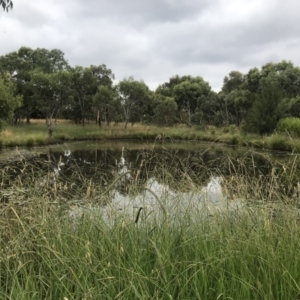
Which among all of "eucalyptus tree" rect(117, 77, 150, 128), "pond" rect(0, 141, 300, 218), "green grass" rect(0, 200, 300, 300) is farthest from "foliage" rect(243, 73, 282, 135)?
"green grass" rect(0, 200, 300, 300)

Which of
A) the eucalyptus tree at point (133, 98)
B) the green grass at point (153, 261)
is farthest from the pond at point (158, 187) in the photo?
the eucalyptus tree at point (133, 98)

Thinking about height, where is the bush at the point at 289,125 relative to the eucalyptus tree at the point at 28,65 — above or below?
below

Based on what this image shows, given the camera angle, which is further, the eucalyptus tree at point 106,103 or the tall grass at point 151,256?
the eucalyptus tree at point 106,103

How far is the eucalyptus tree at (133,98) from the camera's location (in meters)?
38.3

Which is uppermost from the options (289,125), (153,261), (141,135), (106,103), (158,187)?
(106,103)

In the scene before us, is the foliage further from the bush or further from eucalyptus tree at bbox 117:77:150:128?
eucalyptus tree at bbox 117:77:150:128

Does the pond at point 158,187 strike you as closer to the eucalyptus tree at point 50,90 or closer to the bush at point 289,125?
the bush at point 289,125

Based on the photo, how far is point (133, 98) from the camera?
128 feet

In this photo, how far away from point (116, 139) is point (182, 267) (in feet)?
95.0

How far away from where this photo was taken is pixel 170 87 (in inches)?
2207

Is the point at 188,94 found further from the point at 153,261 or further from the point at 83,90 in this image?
the point at 153,261

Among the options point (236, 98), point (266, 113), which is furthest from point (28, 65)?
point (266, 113)

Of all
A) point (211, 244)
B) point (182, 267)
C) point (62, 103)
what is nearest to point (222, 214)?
point (211, 244)

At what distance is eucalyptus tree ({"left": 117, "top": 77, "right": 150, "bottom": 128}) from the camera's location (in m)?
38.3
